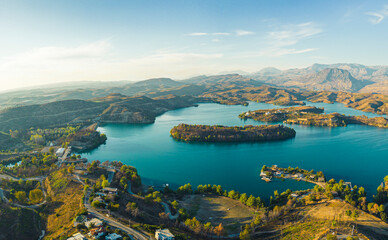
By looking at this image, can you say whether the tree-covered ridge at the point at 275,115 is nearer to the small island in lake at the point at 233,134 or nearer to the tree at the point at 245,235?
the small island in lake at the point at 233,134

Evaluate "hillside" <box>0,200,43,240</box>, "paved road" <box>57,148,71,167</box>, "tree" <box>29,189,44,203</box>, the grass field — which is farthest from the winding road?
"paved road" <box>57,148,71,167</box>

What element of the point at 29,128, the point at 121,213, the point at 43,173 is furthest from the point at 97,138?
the point at 121,213

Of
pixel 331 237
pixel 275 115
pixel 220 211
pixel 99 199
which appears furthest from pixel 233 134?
pixel 331 237

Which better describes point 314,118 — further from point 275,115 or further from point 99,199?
point 99,199

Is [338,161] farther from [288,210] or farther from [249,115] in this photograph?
[249,115]

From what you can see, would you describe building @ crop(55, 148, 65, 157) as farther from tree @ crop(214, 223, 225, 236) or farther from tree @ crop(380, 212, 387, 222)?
tree @ crop(380, 212, 387, 222)

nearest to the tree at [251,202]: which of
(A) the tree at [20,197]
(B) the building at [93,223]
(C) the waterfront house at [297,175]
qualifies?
(C) the waterfront house at [297,175]

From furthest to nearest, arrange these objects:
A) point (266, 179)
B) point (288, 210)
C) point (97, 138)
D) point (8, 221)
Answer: point (97, 138) → point (266, 179) → point (288, 210) → point (8, 221)
